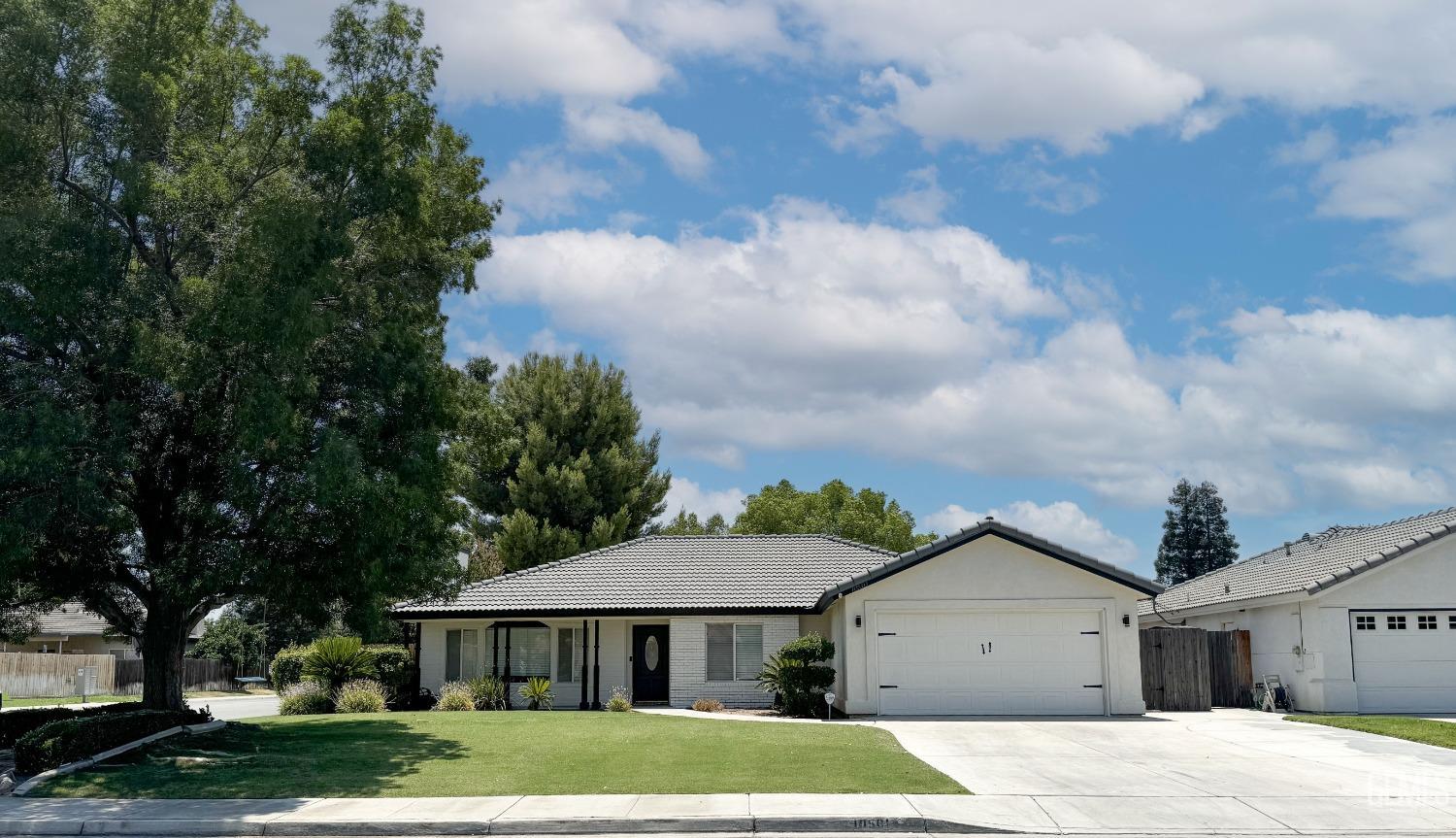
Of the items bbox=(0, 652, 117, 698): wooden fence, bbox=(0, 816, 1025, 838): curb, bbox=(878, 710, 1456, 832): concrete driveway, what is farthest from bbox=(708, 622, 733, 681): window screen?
bbox=(0, 652, 117, 698): wooden fence

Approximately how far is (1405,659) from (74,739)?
84.1ft

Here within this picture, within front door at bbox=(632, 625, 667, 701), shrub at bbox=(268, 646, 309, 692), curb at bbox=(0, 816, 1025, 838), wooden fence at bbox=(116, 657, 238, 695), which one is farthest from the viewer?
wooden fence at bbox=(116, 657, 238, 695)

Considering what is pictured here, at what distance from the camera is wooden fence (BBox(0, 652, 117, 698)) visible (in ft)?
129

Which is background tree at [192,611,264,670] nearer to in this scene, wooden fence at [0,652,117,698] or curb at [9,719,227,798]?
wooden fence at [0,652,117,698]

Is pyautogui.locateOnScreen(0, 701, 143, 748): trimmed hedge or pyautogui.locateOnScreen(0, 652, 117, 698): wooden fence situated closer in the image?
pyautogui.locateOnScreen(0, 701, 143, 748): trimmed hedge

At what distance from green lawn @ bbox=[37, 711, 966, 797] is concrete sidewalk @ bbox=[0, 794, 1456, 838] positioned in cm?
61

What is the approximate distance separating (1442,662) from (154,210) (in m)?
26.9

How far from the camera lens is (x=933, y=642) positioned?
2467cm

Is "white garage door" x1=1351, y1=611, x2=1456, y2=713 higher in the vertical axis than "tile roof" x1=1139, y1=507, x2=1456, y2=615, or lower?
lower

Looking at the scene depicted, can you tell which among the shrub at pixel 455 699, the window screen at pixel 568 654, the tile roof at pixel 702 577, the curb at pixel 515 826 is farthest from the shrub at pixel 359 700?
the curb at pixel 515 826

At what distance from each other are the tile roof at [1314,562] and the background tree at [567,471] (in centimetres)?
2038

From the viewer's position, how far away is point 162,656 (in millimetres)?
18984

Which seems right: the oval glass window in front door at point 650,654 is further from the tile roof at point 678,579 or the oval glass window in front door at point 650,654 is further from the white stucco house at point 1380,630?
the white stucco house at point 1380,630

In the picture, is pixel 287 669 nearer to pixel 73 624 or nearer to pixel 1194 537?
pixel 73 624
